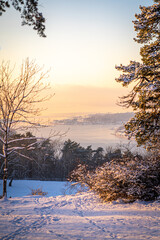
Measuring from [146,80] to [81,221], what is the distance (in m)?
5.63

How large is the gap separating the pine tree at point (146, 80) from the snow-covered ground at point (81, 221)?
2.61 metres

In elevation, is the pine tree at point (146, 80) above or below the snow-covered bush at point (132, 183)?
above

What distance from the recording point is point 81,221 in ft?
15.2

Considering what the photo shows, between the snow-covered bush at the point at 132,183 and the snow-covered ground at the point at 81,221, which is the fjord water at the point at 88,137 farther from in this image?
the snow-covered ground at the point at 81,221

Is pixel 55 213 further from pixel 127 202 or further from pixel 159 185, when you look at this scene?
pixel 159 185

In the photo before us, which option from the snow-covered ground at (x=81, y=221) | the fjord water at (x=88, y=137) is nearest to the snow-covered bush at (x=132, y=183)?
the snow-covered ground at (x=81, y=221)

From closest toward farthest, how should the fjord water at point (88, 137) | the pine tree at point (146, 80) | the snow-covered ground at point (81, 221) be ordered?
1. the snow-covered ground at point (81, 221)
2. the pine tree at point (146, 80)
3. the fjord water at point (88, 137)

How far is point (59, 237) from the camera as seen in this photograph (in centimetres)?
358

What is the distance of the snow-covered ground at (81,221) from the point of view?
12.2 feet

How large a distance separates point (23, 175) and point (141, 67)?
3148 cm

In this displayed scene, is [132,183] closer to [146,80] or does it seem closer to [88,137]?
[146,80]

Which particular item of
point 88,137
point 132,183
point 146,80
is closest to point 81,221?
point 132,183

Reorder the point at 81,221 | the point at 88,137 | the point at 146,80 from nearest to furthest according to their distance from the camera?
the point at 81,221 → the point at 146,80 → the point at 88,137

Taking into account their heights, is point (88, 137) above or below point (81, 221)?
below
